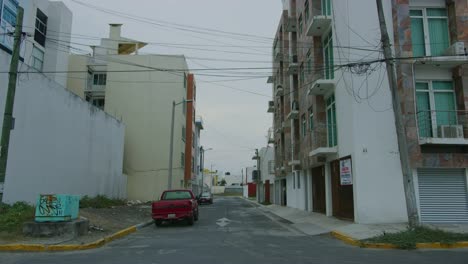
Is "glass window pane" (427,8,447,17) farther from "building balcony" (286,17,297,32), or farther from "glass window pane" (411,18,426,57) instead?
"building balcony" (286,17,297,32)

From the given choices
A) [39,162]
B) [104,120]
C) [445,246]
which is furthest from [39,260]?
[104,120]

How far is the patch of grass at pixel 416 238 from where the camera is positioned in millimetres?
12125

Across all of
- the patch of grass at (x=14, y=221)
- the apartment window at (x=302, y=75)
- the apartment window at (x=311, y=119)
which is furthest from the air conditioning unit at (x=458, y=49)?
the patch of grass at (x=14, y=221)

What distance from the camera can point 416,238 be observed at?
40.9ft

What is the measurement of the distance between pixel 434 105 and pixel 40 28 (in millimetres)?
35347

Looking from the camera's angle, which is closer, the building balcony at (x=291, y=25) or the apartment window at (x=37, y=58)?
the building balcony at (x=291, y=25)

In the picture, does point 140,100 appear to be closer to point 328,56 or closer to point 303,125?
point 303,125

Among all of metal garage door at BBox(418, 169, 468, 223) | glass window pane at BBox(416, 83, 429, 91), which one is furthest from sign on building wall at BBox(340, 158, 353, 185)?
glass window pane at BBox(416, 83, 429, 91)

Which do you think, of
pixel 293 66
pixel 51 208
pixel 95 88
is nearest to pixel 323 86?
pixel 293 66

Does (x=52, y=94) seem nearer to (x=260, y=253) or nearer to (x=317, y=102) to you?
(x=317, y=102)

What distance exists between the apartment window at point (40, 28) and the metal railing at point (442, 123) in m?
34.0

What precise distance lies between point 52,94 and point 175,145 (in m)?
25.6

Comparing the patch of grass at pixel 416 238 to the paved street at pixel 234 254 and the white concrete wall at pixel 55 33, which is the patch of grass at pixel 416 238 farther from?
the white concrete wall at pixel 55 33

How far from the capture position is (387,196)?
17.3m
